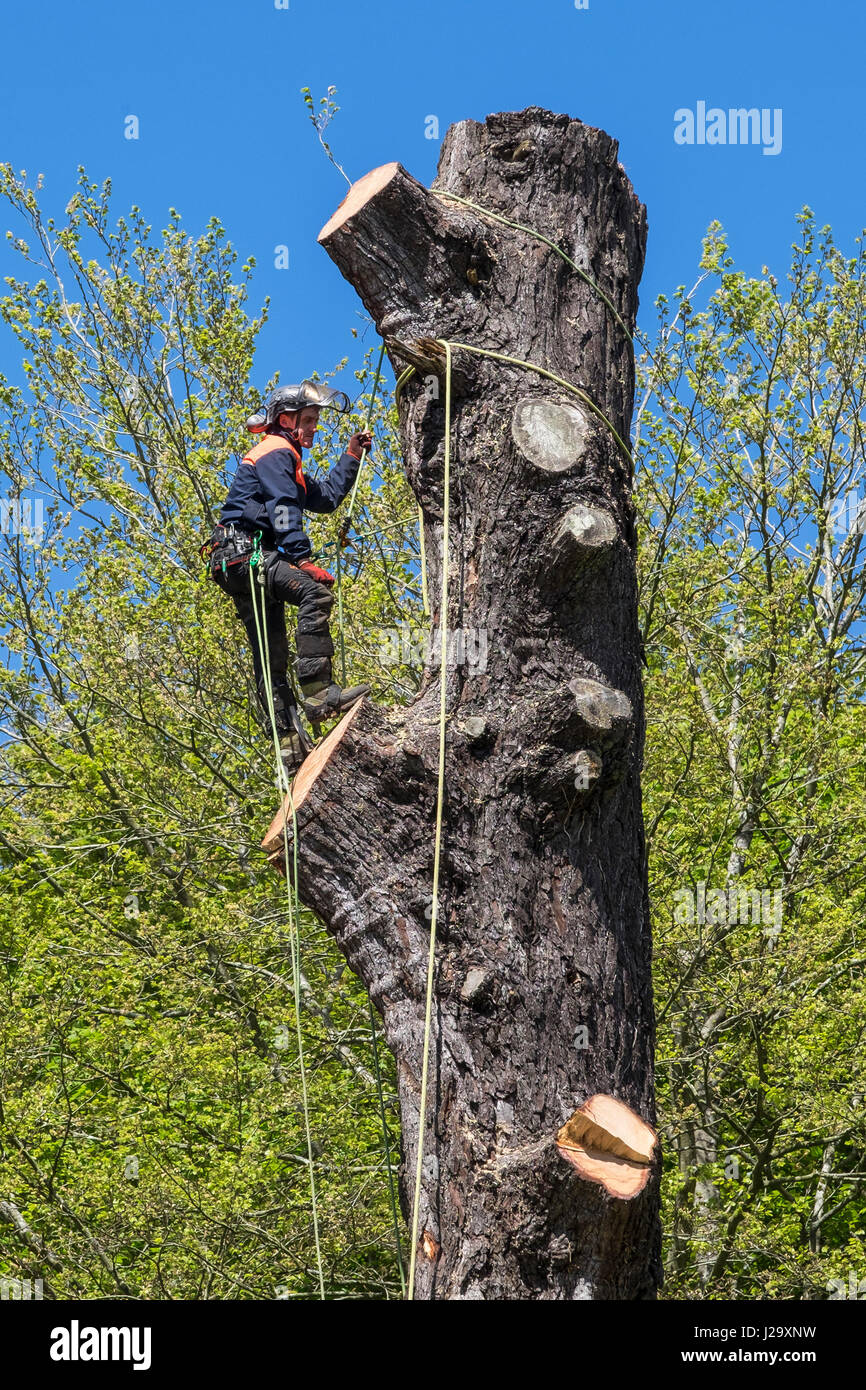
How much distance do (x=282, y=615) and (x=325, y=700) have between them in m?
0.70

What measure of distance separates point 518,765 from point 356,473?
2.39 meters

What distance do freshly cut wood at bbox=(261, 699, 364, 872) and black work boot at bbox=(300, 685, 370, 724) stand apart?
38.9 inches

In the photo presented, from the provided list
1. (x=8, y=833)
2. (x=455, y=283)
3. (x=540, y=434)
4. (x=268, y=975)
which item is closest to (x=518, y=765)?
(x=540, y=434)

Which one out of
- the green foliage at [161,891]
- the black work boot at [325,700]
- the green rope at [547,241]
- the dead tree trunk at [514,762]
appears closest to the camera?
the dead tree trunk at [514,762]

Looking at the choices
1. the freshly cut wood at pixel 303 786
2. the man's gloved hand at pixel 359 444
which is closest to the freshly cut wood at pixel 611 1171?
the freshly cut wood at pixel 303 786

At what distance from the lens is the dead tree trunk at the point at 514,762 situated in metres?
3.47

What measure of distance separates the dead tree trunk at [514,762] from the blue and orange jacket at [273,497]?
55.8 inches

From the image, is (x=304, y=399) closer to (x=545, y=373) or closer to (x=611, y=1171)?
(x=545, y=373)

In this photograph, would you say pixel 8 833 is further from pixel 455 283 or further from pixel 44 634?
pixel 455 283

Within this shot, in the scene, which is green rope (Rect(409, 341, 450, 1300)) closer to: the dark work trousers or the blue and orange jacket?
the dark work trousers

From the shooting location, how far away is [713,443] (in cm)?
1272

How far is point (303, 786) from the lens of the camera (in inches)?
164

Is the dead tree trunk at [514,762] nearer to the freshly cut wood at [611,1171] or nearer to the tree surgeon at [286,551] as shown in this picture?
the freshly cut wood at [611,1171]

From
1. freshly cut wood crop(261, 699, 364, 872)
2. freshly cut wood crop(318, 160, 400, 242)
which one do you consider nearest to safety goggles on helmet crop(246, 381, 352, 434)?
freshly cut wood crop(318, 160, 400, 242)
